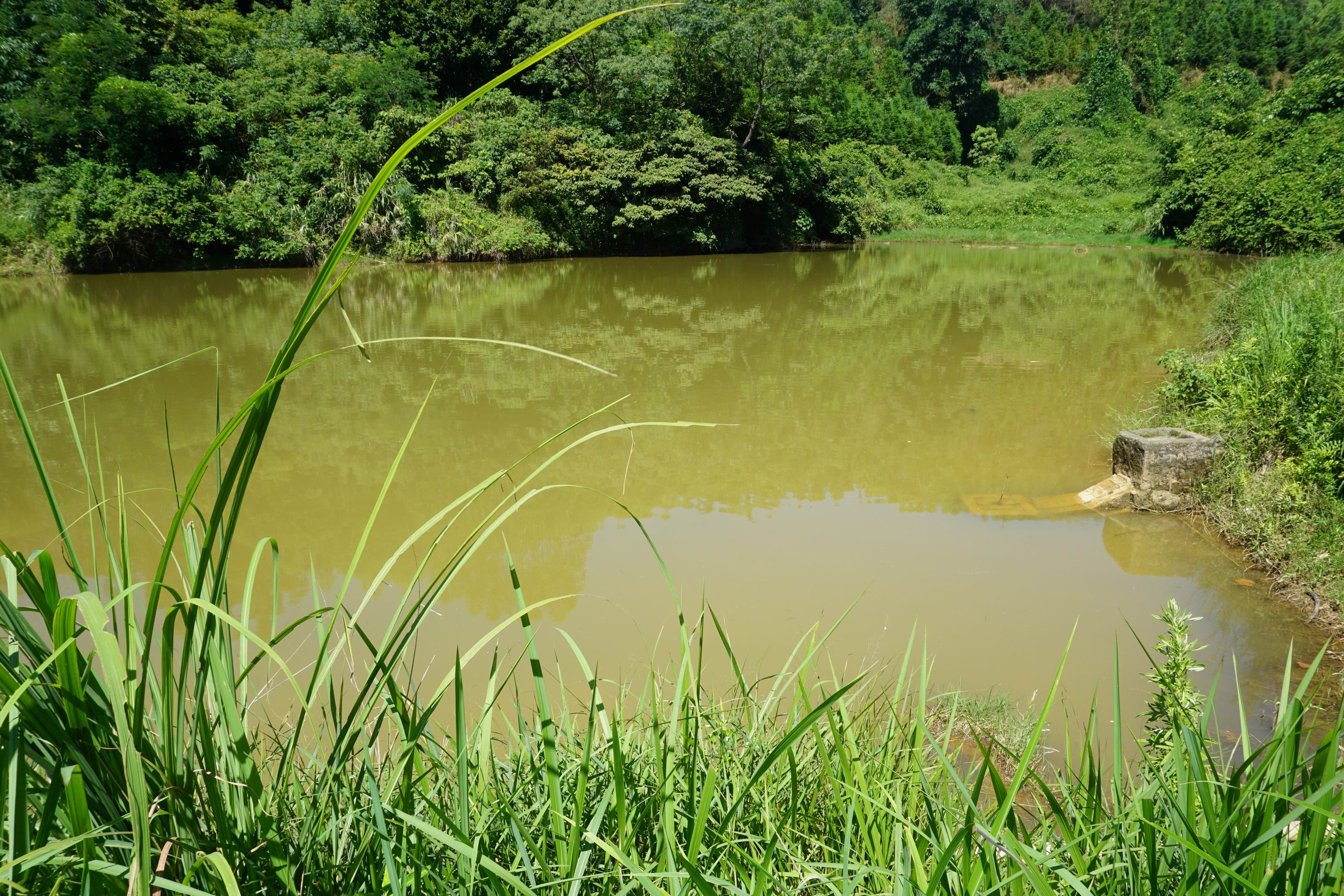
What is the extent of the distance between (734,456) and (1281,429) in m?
2.48

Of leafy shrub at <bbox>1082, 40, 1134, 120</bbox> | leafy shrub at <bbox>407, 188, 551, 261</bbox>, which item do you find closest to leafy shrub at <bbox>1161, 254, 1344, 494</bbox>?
leafy shrub at <bbox>407, 188, 551, 261</bbox>

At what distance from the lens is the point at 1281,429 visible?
11.3 feet

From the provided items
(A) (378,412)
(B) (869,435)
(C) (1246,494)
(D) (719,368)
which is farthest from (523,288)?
(C) (1246,494)

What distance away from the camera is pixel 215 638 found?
2.72 ft

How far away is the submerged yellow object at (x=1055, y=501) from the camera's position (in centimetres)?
364

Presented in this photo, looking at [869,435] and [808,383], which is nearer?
[869,435]

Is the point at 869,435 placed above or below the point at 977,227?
below

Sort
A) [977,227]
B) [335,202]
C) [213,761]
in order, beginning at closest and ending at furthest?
1. [213,761]
2. [335,202]
3. [977,227]

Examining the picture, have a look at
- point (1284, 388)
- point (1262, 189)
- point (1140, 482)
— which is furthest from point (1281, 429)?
point (1262, 189)

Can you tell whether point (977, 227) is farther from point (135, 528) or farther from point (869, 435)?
point (135, 528)

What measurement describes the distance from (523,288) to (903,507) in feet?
27.6

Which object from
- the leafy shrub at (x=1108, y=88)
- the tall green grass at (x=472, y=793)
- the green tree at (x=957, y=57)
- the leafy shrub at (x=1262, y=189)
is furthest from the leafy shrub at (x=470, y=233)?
the green tree at (x=957, y=57)

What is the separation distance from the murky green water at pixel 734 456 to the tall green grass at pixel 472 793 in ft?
1.05

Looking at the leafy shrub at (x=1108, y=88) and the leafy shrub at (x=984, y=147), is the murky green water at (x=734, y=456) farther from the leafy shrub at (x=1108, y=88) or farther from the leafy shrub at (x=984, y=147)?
the leafy shrub at (x=1108, y=88)
